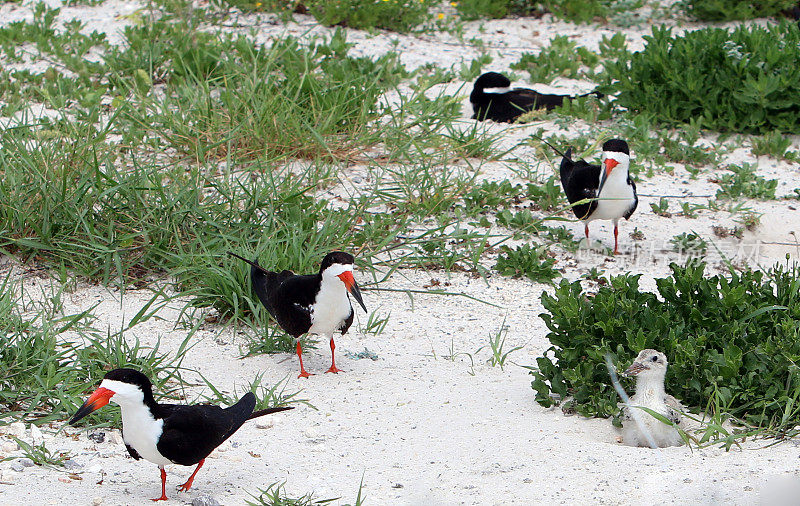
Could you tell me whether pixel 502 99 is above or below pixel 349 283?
above

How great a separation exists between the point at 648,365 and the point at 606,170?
8.47 ft

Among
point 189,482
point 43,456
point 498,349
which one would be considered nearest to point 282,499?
point 189,482

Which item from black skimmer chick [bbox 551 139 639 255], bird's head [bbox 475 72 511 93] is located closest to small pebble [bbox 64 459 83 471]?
black skimmer chick [bbox 551 139 639 255]

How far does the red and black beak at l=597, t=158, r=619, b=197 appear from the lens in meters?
6.39

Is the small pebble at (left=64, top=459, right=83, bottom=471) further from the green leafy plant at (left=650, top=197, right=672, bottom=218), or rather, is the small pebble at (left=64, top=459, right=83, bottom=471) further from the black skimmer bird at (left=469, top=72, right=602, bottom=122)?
the black skimmer bird at (left=469, top=72, right=602, bottom=122)

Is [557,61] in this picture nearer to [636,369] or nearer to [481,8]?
[481,8]

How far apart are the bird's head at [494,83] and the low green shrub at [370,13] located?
211 centimetres

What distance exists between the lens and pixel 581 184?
6.54 meters

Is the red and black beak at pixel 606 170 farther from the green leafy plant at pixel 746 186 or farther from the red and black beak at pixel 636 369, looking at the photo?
the red and black beak at pixel 636 369

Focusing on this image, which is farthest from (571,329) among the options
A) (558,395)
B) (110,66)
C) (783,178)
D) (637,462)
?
(110,66)

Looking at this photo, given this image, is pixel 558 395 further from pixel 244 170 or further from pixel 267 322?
pixel 244 170

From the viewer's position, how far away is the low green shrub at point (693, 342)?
4.15 meters

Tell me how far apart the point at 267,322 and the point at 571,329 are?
177 centimetres

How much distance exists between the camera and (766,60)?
7777 millimetres
